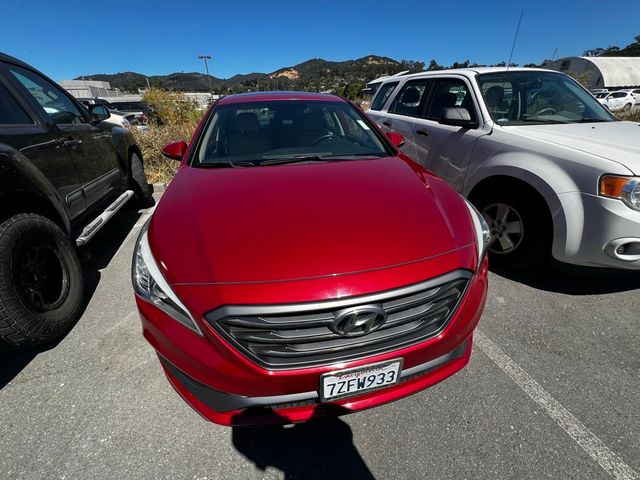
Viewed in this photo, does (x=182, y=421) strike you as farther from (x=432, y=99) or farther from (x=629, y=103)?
(x=629, y=103)

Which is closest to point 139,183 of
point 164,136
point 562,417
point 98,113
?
point 98,113

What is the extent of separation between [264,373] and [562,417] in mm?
1563

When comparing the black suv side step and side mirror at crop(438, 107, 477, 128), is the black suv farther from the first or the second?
side mirror at crop(438, 107, 477, 128)

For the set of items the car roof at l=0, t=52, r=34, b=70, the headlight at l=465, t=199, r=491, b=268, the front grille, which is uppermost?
the car roof at l=0, t=52, r=34, b=70

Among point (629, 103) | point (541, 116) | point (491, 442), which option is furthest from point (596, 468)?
point (629, 103)

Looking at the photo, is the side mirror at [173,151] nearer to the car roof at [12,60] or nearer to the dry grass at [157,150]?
the car roof at [12,60]

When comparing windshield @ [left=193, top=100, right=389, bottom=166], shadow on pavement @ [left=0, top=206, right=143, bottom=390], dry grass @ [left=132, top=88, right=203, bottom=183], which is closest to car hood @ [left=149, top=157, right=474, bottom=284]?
windshield @ [left=193, top=100, right=389, bottom=166]

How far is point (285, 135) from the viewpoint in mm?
2410

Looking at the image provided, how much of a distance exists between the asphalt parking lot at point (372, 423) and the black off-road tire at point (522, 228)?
0.47 metres

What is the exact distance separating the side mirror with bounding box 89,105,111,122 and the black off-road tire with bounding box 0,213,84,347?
1.96 metres

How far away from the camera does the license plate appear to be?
124cm

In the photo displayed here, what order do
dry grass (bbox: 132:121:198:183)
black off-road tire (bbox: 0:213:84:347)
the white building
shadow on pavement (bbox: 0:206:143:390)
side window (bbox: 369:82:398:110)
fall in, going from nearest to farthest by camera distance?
black off-road tire (bbox: 0:213:84:347) < shadow on pavement (bbox: 0:206:143:390) < side window (bbox: 369:82:398:110) < dry grass (bbox: 132:121:198:183) < the white building

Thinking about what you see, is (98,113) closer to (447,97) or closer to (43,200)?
(43,200)

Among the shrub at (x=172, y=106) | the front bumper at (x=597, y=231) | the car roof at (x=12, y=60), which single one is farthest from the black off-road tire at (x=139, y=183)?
the shrub at (x=172, y=106)
